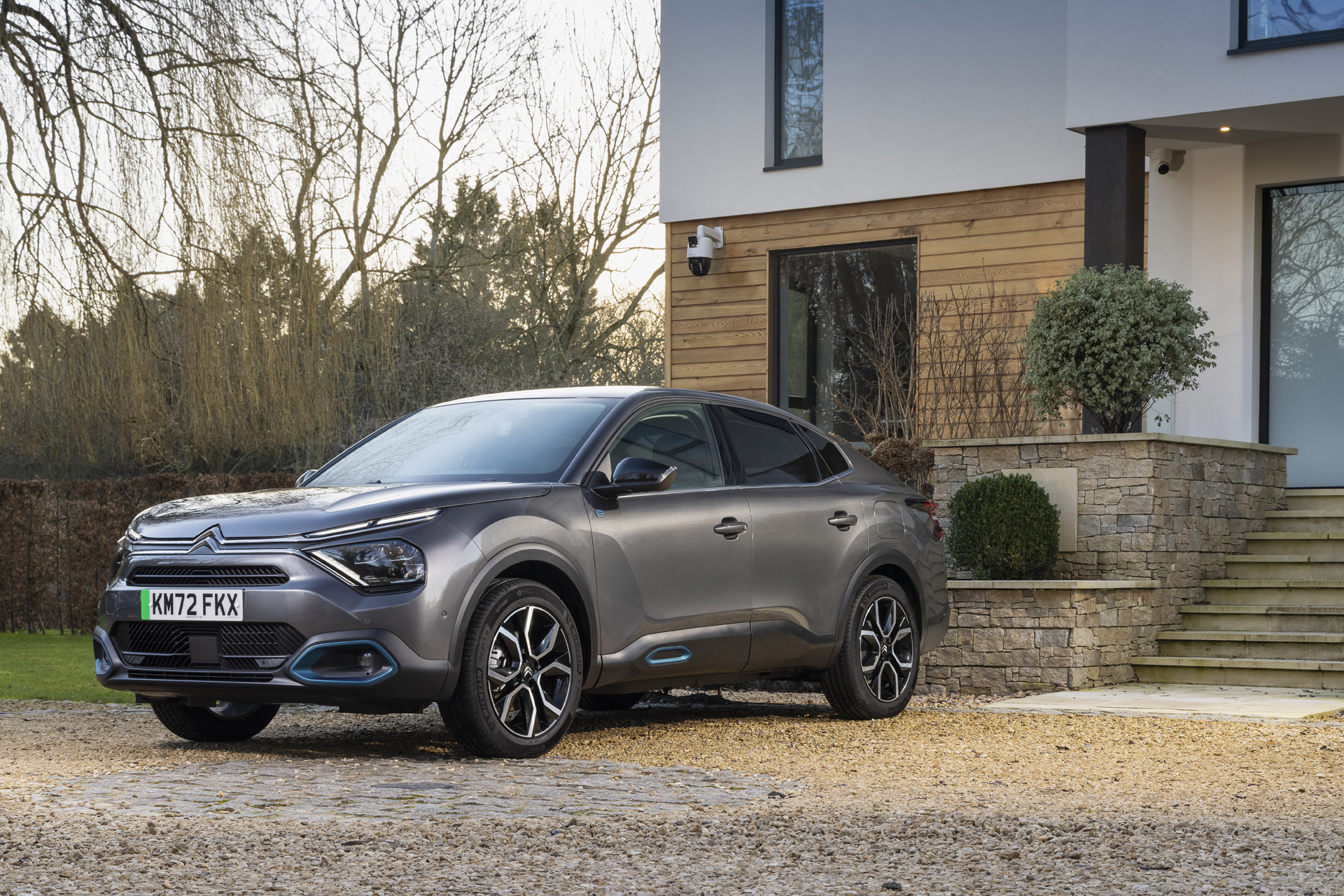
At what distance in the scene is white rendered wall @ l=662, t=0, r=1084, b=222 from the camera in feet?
50.1

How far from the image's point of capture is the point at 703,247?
17.0m

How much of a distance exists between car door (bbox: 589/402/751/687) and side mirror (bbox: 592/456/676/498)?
59 millimetres

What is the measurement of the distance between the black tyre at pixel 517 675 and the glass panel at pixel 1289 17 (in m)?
8.61

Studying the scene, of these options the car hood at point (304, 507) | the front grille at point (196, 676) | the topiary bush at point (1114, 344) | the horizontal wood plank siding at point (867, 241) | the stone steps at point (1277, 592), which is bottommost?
the stone steps at point (1277, 592)

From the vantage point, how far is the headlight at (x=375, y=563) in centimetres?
619

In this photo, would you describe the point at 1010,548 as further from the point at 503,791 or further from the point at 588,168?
the point at 588,168

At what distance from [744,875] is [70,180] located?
8744mm

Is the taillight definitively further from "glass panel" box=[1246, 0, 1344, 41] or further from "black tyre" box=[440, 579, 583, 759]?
"glass panel" box=[1246, 0, 1344, 41]

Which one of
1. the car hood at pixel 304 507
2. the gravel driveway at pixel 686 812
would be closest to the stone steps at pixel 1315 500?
the gravel driveway at pixel 686 812

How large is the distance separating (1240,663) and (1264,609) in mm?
717

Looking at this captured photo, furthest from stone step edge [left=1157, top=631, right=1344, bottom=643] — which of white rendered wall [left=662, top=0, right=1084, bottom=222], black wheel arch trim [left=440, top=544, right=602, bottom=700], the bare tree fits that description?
the bare tree

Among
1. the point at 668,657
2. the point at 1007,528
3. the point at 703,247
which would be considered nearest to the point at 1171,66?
the point at 1007,528

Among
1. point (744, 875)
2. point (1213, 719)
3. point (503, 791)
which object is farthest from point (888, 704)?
point (744, 875)

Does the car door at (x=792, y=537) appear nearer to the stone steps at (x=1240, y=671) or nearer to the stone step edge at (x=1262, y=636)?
the stone steps at (x=1240, y=671)
